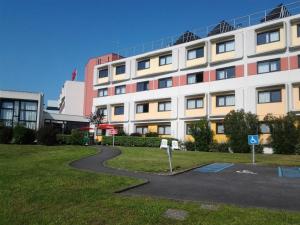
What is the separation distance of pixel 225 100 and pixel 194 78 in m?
5.30

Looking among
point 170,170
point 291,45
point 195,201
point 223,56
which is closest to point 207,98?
point 223,56

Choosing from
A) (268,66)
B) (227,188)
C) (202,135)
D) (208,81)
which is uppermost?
(268,66)

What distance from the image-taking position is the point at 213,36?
42062 millimetres

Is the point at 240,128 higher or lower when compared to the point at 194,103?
lower

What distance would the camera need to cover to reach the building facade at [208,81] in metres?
36.3

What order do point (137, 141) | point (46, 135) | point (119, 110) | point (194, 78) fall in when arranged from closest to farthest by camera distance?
point (46, 135), point (137, 141), point (194, 78), point (119, 110)

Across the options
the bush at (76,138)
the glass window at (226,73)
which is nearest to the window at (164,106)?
the glass window at (226,73)

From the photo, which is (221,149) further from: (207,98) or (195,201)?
(195,201)

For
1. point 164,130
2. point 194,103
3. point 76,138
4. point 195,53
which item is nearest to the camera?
point 76,138

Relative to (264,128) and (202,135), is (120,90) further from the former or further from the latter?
(264,128)

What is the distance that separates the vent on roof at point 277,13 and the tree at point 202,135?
42.8 ft

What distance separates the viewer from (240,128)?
36.5 m

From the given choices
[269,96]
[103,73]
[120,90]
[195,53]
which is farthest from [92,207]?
[103,73]

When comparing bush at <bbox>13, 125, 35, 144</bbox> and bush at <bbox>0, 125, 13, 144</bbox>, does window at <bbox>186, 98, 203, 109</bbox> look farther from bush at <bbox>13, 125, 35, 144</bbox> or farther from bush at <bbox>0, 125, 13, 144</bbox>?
bush at <bbox>0, 125, 13, 144</bbox>
